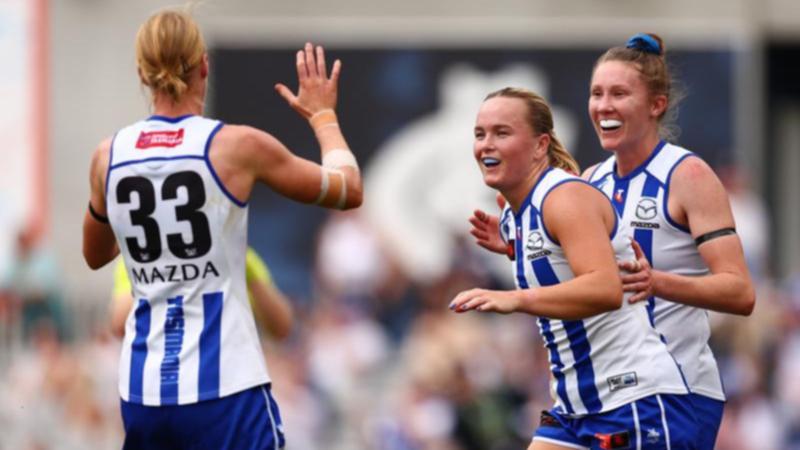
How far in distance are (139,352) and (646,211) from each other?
75.0 inches

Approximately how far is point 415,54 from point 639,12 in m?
3.45

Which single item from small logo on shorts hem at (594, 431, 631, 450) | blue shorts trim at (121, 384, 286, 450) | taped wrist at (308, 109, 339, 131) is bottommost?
small logo on shorts hem at (594, 431, 631, 450)

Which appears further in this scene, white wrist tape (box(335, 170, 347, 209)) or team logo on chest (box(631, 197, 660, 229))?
team logo on chest (box(631, 197, 660, 229))

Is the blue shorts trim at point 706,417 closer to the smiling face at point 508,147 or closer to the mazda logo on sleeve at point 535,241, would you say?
the mazda logo on sleeve at point 535,241

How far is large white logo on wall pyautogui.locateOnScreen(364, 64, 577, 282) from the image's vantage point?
20406 mm

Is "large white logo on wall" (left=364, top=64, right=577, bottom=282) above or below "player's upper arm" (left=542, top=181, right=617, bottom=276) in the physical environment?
above

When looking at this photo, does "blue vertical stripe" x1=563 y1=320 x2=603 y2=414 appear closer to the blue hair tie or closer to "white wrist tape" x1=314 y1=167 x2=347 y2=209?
"white wrist tape" x1=314 y1=167 x2=347 y2=209

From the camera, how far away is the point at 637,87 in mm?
6223

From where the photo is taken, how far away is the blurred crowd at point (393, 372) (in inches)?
540

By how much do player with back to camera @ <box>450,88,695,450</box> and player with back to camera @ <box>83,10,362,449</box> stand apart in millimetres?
722

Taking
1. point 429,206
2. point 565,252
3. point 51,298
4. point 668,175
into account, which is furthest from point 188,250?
point 429,206

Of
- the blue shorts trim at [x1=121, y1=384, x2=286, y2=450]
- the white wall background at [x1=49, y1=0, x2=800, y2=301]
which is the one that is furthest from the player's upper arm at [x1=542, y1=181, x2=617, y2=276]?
the white wall background at [x1=49, y1=0, x2=800, y2=301]

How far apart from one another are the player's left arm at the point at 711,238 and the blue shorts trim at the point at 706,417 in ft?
1.17

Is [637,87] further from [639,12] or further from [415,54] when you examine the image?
[639,12]
